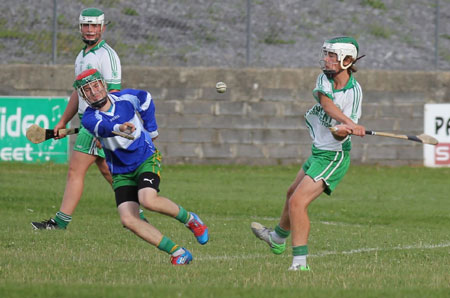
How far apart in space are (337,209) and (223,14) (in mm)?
7578

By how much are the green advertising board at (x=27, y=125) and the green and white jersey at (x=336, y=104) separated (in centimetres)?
1047

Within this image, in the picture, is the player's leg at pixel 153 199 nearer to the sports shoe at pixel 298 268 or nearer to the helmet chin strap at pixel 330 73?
the sports shoe at pixel 298 268

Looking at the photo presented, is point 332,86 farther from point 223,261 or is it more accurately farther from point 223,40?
point 223,40

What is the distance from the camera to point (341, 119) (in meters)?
7.76

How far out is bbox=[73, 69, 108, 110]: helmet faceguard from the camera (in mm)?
7699

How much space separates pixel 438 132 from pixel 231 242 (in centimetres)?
1010

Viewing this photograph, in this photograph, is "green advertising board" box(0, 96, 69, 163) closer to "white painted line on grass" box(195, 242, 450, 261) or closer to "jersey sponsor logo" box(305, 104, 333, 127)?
"white painted line on grass" box(195, 242, 450, 261)

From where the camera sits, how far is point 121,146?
7.90 m

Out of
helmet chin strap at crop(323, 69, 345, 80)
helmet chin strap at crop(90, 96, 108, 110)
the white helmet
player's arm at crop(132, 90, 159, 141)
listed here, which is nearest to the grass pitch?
player's arm at crop(132, 90, 159, 141)

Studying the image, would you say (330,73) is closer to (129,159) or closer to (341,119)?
(341,119)

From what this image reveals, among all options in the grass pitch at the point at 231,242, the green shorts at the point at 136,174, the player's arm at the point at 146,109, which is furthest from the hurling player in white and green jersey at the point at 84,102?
the green shorts at the point at 136,174

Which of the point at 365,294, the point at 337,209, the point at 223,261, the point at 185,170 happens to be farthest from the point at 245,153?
the point at 365,294

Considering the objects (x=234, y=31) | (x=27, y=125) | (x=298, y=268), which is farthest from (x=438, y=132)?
(x=298, y=268)

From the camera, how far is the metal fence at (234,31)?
1927 centimetres
